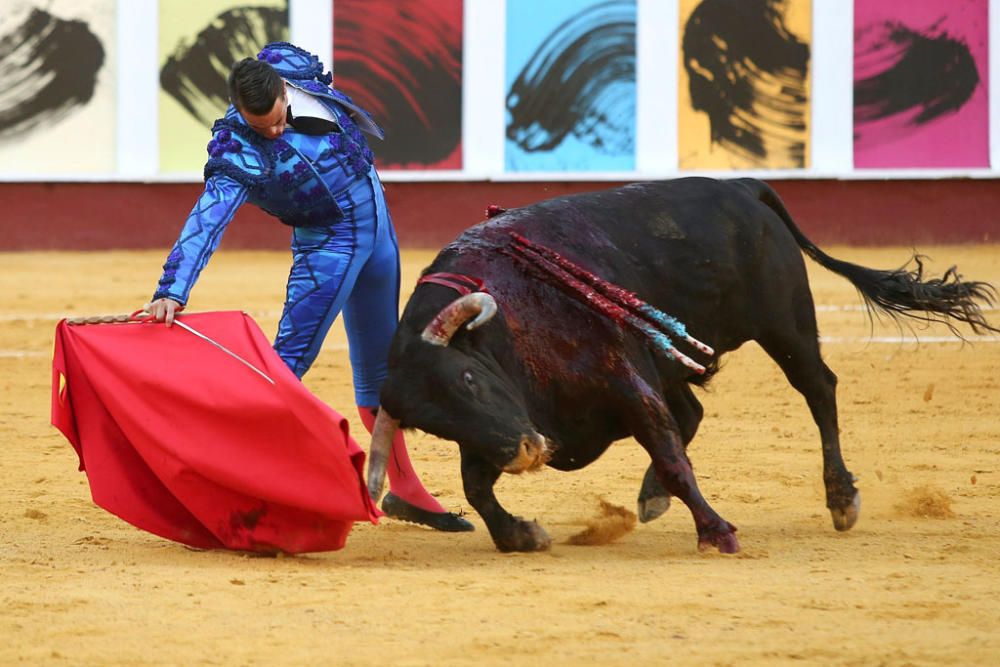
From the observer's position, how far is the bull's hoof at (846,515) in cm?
526

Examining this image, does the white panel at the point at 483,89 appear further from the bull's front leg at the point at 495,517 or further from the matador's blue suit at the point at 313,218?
the bull's front leg at the point at 495,517

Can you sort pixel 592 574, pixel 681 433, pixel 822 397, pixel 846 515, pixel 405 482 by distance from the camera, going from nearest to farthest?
pixel 592 574 → pixel 846 515 → pixel 405 482 → pixel 822 397 → pixel 681 433

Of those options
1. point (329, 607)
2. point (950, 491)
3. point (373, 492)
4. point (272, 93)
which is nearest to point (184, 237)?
point (272, 93)

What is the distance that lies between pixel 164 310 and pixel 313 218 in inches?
22.5

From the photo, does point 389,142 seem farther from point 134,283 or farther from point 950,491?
point 950,491

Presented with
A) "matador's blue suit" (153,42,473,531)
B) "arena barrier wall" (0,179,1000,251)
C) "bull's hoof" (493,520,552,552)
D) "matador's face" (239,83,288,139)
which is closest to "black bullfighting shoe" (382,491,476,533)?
"matador's blue suit" (153,42,473,531)

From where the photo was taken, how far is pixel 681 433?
5.69m

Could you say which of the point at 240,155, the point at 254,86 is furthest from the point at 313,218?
the point at 254,86

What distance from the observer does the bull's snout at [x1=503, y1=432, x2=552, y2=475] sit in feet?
14.9

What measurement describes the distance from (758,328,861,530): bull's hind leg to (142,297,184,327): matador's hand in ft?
6.40

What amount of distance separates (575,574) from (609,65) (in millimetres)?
10379

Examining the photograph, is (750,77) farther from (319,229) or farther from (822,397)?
(319,229)

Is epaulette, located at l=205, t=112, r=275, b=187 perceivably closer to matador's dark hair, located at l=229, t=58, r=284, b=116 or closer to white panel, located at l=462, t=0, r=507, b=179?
matador's dark hair, located at l=229, t=58, r=284, b=116

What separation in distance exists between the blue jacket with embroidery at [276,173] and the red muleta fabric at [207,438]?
19 centimetres
